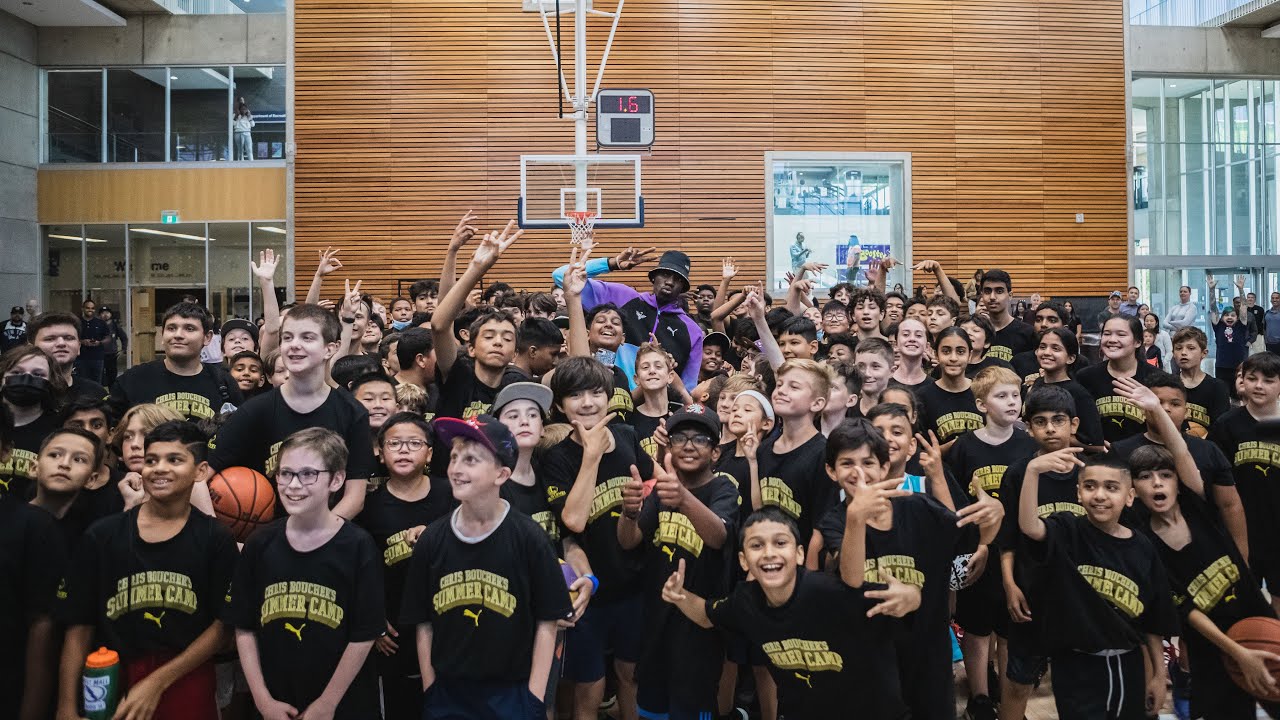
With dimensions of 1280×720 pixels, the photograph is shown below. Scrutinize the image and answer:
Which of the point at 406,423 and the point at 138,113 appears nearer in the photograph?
the point at 406,423

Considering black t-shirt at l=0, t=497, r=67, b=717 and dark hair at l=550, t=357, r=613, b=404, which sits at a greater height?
dark hair at l=550, t=357, r=613, b=404

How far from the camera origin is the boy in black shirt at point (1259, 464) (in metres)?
4.64

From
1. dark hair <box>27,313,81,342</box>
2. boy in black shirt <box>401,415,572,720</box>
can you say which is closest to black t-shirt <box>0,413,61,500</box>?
dark hair <box>27,313,81,342</box>

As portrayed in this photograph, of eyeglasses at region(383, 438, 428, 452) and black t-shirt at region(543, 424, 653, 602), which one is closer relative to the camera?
eyeglasses at region(383, 438, 428, 452)

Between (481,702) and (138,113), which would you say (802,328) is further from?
(138,113)

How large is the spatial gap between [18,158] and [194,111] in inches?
123

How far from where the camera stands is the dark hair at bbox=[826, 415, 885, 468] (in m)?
3.37

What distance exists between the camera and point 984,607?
14.0ft

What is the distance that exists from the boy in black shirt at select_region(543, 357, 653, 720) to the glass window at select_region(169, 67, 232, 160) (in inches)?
562

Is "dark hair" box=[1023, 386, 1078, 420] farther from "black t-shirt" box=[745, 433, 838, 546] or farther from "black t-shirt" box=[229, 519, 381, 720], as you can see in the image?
"black t-shirt" box=[229, 519, 381, 720]

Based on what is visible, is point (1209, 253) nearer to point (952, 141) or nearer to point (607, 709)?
point (952, 141)

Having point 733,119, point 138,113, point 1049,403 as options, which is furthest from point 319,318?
point 138,113

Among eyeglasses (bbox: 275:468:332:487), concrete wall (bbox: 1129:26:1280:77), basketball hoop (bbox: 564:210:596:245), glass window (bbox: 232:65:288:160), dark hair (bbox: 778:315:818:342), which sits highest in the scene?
concrete wall (bbox: 1129:26:1280:77)

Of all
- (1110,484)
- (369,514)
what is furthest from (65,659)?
(1110,484)
